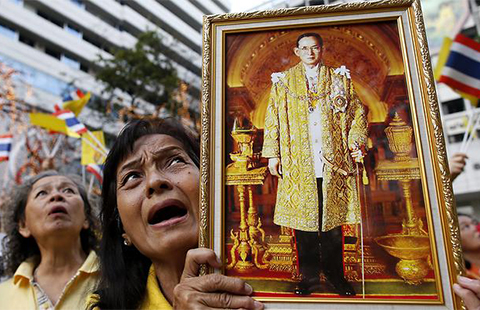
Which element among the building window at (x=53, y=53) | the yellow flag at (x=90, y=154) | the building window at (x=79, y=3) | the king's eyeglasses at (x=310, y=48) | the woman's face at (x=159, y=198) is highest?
the building window at (x=79, y=3)

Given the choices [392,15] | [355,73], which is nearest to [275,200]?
[355,73]

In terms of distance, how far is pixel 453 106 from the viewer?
63.6ft

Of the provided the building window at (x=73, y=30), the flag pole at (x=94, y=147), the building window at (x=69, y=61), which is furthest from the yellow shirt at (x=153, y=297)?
the building window at (x=73, y=30)

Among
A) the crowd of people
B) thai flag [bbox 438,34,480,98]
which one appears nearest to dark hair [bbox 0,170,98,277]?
the crowd of people

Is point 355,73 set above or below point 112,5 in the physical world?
below

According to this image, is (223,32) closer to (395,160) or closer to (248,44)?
(248,44)

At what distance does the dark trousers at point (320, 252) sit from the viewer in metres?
1.46

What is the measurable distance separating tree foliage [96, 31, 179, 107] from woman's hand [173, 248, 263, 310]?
10.8m

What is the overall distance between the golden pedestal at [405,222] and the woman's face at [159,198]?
2.58 ft

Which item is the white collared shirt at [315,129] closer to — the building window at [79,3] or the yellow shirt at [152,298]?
the yellow shirt at [152,298]

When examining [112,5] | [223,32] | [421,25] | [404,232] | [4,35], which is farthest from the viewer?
[112,5]

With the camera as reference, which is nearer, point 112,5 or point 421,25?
point 421,25

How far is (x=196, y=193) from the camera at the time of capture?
6.03 feet

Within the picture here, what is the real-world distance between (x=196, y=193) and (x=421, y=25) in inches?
46.0
